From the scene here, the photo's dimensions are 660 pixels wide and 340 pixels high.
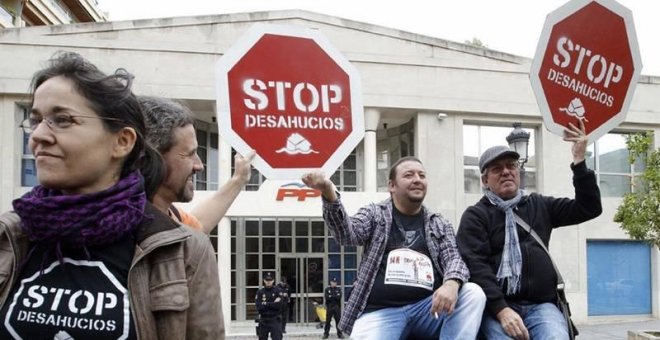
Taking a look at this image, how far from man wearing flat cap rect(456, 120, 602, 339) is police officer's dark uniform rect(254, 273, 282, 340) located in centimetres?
1122

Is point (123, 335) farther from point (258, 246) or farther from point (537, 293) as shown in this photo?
point (258, 246)

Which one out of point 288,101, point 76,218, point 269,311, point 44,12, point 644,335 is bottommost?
point 644,335

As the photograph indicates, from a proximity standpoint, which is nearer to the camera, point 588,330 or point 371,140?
point 588,330

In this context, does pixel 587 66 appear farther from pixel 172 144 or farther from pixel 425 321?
pixel 172 144

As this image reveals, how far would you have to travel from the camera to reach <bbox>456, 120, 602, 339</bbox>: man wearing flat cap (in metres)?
3.17

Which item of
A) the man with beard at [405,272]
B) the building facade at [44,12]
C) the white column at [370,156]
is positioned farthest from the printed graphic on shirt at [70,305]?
the building facade at [44,12]

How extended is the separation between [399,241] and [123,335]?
190cm

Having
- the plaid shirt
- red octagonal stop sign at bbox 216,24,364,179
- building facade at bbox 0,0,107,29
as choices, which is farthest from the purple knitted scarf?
building facade at bbox 0,0,107,29

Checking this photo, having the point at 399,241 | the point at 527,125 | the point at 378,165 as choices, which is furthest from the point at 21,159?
the point at 399,241

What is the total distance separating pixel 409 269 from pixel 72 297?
6.23 ft

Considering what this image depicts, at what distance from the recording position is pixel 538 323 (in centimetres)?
320

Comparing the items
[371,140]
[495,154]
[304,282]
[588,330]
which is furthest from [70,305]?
→ [304,282]

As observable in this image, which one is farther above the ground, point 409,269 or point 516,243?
point 516,243

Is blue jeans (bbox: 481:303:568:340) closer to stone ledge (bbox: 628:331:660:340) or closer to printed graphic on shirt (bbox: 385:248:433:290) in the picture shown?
printed graphic on shirt (bbox: 385:248:433:290)
